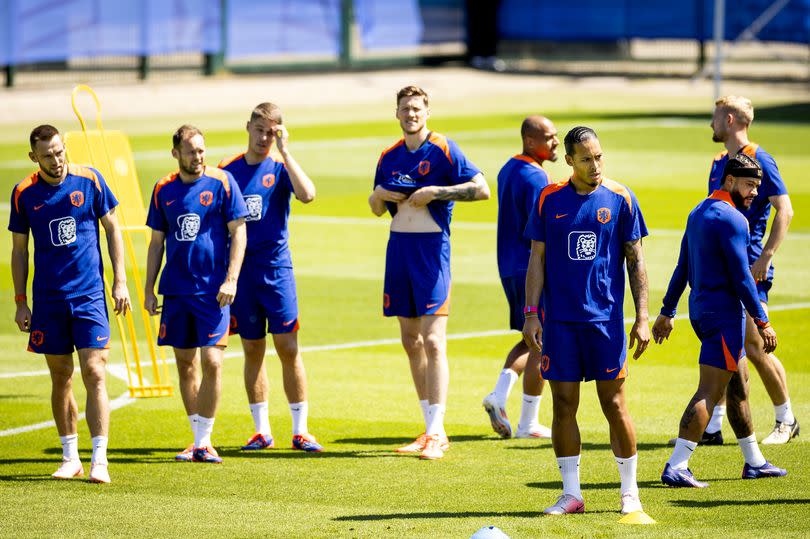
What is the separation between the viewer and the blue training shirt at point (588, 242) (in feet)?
27.1

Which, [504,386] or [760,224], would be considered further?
[504,386]

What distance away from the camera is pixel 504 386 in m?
10.8

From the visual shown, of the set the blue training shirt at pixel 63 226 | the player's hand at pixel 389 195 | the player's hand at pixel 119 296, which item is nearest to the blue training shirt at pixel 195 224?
the player's hand at pixel 119 296

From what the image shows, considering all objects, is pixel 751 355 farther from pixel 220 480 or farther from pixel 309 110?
pixel 309 110

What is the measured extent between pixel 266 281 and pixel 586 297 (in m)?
3.03

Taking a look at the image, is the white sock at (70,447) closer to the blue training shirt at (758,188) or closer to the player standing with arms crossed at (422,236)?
the player standing with arms crossed at (422,236)

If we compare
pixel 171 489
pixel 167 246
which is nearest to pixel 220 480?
A: pixel 171 489

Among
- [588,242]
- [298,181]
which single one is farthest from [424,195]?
[588,242]

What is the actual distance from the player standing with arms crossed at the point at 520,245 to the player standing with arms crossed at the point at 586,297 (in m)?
2.19

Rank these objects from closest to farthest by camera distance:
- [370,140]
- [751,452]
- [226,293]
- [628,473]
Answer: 1. [628,473]
2. [751,452]
3. [226,293]
4. [370,140]

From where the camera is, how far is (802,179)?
989 inches

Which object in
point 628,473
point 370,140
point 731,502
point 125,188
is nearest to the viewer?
point 628,473

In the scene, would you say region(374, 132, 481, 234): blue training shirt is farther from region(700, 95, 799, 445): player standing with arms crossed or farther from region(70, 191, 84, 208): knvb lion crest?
region(70, 191, 84, 208): knvb lion crest

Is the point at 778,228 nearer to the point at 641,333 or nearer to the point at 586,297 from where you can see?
the point at 641,333
